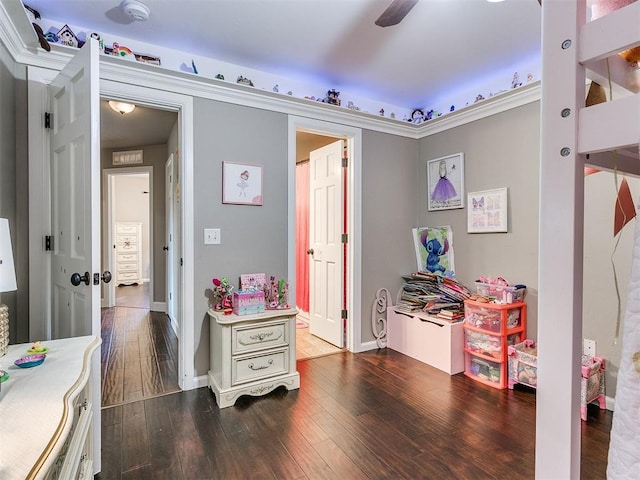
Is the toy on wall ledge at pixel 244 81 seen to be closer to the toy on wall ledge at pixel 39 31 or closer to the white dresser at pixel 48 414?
the toy on wall ledge at pixel 39 31

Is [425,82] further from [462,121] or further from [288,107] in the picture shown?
[288,107]

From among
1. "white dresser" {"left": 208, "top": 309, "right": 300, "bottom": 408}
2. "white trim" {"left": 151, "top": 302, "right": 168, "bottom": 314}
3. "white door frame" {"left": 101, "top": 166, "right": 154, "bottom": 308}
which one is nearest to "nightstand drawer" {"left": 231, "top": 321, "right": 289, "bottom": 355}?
"white dresser" {"left": 208, "top": 309, "right": 300, "bottom": 408}

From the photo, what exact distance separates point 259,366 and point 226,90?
6.58 feet

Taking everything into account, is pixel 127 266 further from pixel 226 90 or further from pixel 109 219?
pixel 226 90

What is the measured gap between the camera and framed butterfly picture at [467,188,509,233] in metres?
2.69

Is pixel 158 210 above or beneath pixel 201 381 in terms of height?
above

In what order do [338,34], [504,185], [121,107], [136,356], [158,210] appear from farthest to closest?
[158,210], [121,107], [136,356], [504,185], [338,34]

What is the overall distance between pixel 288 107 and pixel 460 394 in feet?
8.25

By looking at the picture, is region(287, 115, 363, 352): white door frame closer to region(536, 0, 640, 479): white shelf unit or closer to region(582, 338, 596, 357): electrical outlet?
region(582, 338, 596, 357): electrical outlet

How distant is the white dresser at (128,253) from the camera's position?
7133mm

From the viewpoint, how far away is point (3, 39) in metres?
1.64

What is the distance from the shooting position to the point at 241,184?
2.57 metres

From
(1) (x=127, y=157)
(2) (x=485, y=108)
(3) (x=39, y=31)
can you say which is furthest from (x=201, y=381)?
(1) (x=127, y=157)

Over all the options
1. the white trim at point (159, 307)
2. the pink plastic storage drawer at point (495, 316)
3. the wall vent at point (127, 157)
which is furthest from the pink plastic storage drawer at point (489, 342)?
the wall vent at point (127, 157)
